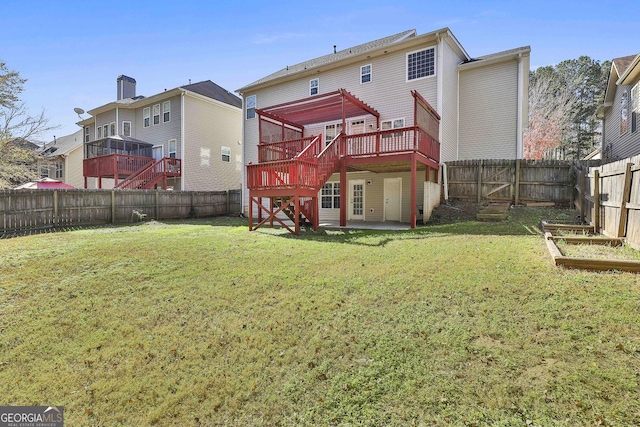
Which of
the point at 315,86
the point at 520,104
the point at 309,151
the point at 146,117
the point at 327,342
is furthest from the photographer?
the point at 146,117

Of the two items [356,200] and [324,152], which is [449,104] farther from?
[324,152]

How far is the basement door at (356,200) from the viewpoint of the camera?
49.0ft

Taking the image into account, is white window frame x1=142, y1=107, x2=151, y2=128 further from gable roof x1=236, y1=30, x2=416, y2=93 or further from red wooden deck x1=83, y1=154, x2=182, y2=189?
gable roof x1=236, y1=30, x2=416, y2=93

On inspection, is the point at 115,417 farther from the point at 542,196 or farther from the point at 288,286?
the point at 542,196

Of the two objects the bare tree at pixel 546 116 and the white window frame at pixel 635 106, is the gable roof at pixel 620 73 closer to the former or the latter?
the white window frame at pixel 635 106

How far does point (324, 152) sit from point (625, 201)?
7.60 m

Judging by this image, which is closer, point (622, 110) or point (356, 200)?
point (622, 110)

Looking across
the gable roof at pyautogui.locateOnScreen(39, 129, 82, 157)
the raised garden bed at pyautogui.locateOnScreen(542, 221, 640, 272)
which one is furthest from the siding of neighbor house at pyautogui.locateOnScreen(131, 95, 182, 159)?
the raised garden bed at pyautogui.locateOnScreen(542, 221, 640, 272)

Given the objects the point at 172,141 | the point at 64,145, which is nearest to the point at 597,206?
the point at 172,141

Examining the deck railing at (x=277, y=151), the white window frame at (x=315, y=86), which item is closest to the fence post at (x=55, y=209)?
the deck railing at (x=277, y=151)

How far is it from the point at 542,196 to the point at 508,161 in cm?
186

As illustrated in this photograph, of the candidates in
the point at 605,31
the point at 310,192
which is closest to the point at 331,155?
the point at 310,192

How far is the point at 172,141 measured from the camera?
20.1m

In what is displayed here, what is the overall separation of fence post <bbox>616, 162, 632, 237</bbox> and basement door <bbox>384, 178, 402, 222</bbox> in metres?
8.30
